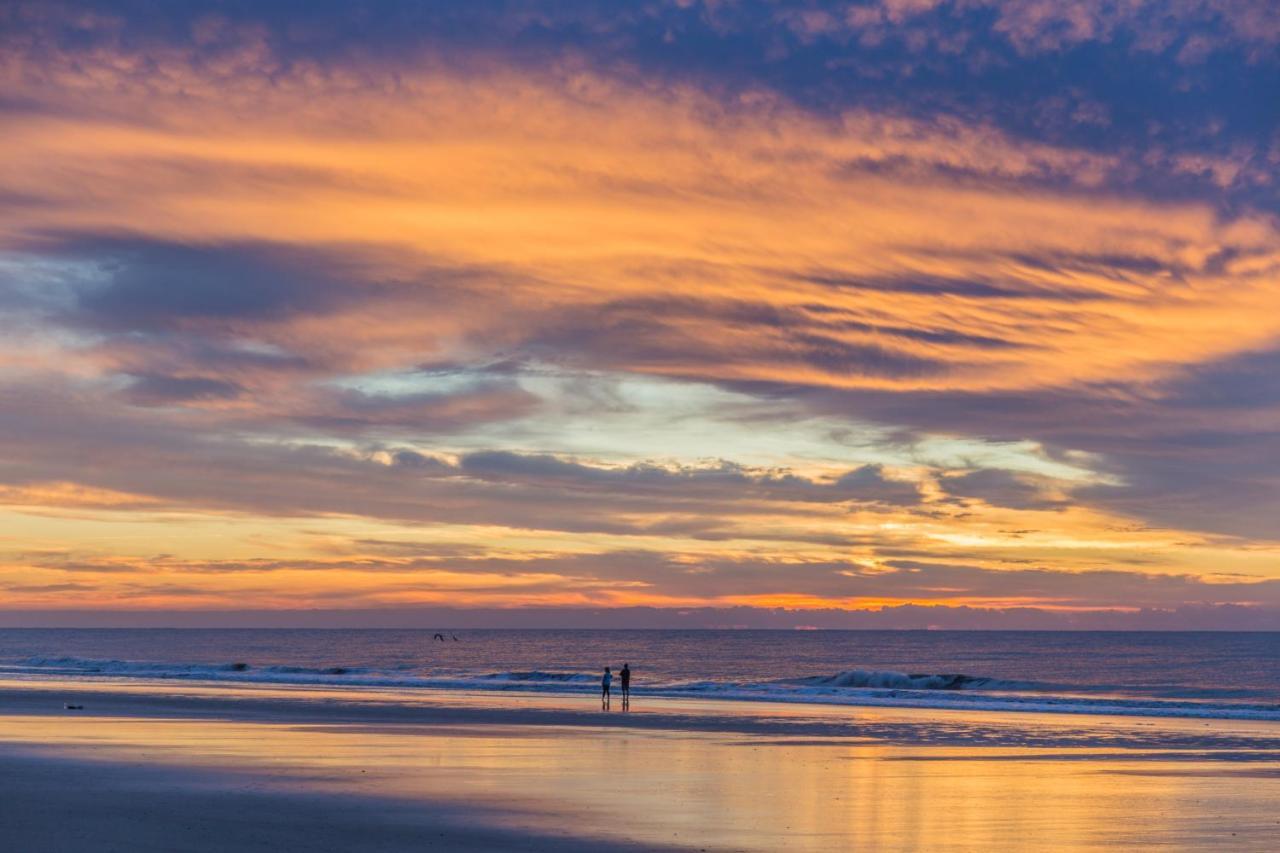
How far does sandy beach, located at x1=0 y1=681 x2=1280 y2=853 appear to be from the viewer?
1972 cm

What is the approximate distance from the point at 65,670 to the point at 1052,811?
86116mm

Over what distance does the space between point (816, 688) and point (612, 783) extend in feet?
158

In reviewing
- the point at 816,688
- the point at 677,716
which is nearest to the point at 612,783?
the point at 677,716

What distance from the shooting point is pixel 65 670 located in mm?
93938

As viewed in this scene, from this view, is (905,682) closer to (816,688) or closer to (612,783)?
(816,688)

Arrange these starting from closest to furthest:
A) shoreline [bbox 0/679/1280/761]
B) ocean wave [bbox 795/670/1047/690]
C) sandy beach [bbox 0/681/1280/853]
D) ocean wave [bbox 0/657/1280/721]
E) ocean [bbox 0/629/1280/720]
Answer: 1. sandy beach [bbox 0/681/1280/853]
2. shoreline [bbox 0/679/1280/761]
3. ocean wave [bbox 0/657/1280/721]
4. ocean [bbox 0/629/1280/720]
5. ocean wave [bbox 795/670/1047/690]

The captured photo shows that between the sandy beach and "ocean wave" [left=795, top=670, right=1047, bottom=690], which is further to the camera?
"ocean wave" [left=795, top=670, right=1047, bottom=690]

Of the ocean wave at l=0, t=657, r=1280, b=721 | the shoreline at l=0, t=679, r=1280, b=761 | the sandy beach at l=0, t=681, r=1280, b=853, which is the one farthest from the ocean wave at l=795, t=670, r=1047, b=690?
the sandy beach at l=0, t=681, r=1280, b=853

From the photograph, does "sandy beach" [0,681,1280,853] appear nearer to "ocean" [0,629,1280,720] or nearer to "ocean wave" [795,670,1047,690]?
"ocean" [0,629,1280,720]

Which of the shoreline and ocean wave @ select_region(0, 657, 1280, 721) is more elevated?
the shoreline

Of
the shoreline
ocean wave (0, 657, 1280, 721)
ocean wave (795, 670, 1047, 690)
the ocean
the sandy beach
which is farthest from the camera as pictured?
ocean wave (795, 670, 1047, 690)

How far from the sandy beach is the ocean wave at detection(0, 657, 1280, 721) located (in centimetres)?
1188

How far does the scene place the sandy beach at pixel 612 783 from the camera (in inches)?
776

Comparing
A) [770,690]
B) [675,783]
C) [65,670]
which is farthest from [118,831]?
[65,670]
